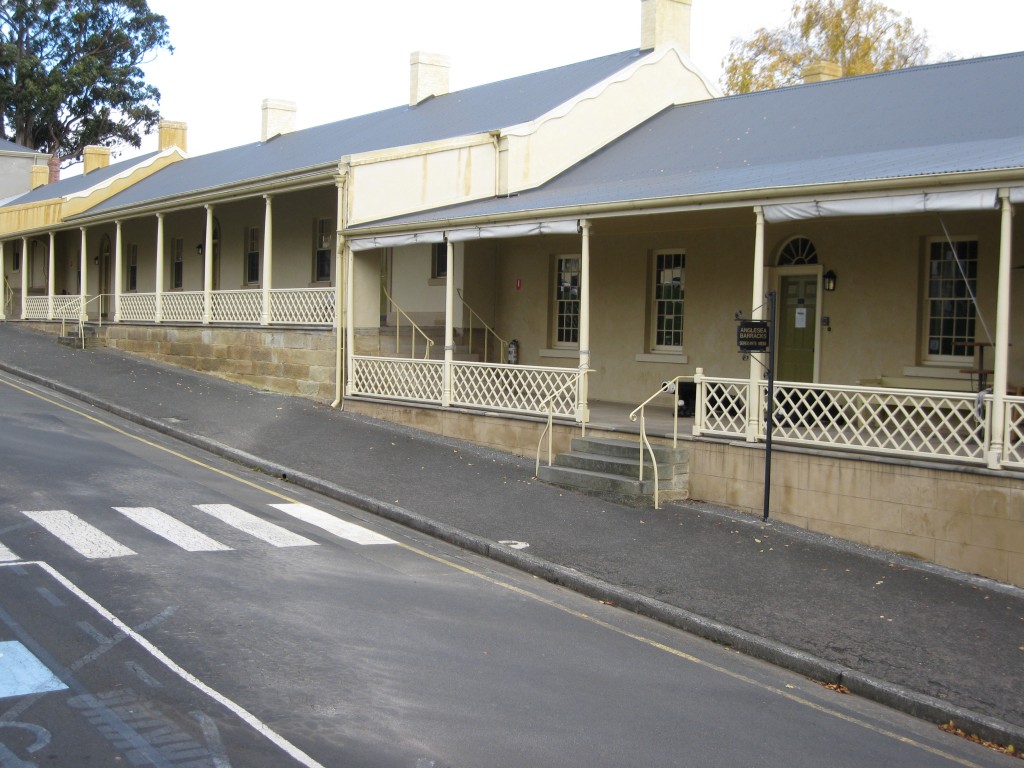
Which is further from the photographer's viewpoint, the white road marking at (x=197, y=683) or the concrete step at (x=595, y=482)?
the concrete step at (x=595, y=482)

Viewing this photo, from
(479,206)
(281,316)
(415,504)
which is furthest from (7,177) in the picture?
(415,504)

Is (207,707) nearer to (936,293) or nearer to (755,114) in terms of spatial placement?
(936,293)

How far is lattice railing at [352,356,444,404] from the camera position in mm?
16969

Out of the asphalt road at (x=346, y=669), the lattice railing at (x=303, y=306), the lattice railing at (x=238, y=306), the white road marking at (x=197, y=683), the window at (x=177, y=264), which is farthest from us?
the window at (x=177, y=264)

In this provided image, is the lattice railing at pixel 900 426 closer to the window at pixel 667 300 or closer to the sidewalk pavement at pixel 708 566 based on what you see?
the sidewalk pavement at pixel 708 566

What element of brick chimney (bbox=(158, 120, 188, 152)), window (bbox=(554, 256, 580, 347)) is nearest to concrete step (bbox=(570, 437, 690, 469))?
window (bbox=(554, 256, 580, 347))

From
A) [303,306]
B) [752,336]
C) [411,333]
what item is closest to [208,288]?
[303,306]

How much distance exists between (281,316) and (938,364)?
1250 centimetres

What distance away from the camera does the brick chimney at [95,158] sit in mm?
40812

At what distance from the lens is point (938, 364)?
45.2 feet

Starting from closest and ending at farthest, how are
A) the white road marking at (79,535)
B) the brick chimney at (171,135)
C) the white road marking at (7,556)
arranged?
the white road marking at (7,556) < the white road marking at (79,535) < the brick chimney at (171,135)

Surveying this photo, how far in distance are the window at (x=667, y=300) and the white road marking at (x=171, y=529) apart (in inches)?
366

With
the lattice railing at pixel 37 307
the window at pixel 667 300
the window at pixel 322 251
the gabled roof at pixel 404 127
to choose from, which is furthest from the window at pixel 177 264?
the window at pixel 667 300

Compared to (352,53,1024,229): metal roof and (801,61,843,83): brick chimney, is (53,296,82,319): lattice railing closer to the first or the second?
(352,53,1024,229): metal roof
